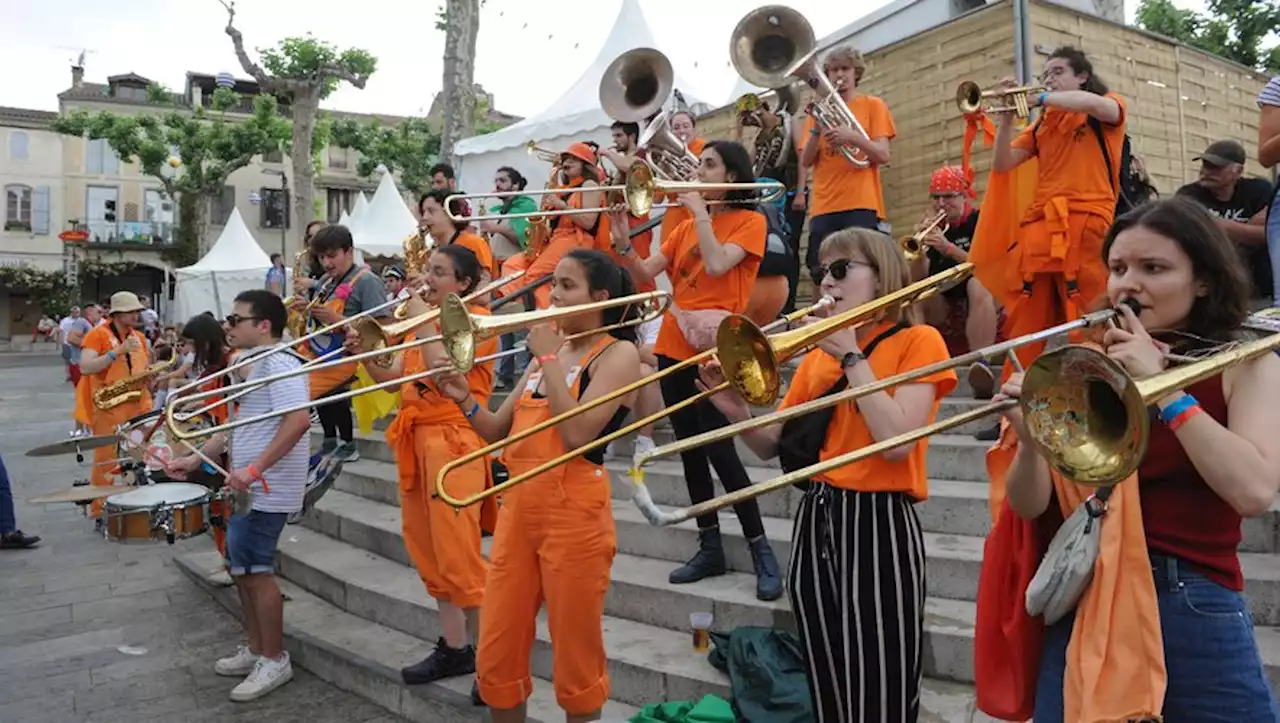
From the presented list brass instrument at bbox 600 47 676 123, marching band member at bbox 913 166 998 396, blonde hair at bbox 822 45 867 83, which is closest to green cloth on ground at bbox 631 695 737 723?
marching band member at bbox 913 166 998 396

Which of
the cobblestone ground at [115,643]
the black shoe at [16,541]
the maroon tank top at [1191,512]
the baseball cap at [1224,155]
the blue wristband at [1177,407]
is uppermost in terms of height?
the baseball cap at [1224,155]

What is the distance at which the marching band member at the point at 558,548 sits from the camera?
307 centimetres

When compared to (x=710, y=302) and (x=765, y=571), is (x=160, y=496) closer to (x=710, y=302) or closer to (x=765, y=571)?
(x=710, y=302)

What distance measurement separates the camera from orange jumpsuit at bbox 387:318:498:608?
410 centimetres

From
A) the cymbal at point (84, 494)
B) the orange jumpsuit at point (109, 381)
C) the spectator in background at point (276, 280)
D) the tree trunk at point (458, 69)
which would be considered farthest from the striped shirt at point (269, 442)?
the tree trunk at point (458, 69)

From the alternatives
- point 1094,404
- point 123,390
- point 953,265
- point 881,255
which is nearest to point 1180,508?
point 1094,404

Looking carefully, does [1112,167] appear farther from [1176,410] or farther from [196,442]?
[196,442]

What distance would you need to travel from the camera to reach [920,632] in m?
2.51

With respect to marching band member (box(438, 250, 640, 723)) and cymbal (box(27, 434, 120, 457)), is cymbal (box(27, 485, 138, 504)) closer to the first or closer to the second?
cymbal (box(27, 434, 120, 457))

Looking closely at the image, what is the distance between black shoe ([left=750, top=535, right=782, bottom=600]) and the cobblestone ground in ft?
6.53

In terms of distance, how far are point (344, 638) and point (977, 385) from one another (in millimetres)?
3964

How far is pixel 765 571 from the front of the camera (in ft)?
13.3

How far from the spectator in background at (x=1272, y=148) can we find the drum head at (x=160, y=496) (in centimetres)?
526

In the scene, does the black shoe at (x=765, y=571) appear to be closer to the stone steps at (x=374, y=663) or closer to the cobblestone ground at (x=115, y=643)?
the stone steps at (x=374, y=663)
